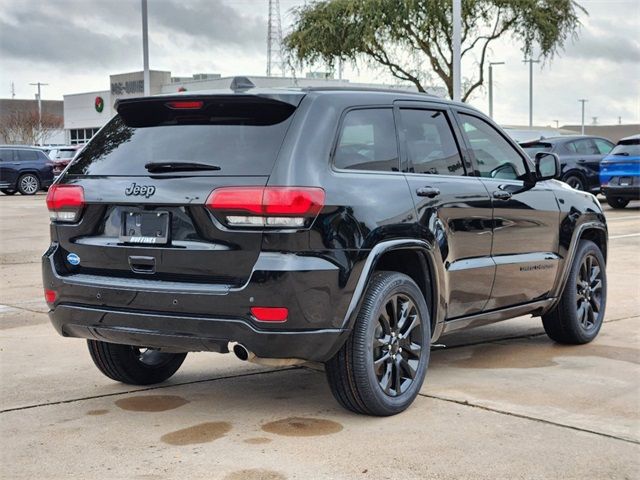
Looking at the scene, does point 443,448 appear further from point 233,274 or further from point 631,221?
point 631,221

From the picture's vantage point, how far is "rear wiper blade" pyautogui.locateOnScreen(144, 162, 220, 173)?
519cm

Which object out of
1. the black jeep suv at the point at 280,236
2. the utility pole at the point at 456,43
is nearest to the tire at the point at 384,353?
the black jeep suv at the point at 280,236

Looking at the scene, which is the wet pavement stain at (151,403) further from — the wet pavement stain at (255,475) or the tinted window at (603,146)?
the tinted window at (603,146)

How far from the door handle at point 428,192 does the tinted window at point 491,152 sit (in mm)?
736

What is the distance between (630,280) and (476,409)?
6039mm

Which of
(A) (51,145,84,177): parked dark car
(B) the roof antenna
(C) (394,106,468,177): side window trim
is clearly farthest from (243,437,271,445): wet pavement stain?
(A) (51,145,84,177): parked dark car

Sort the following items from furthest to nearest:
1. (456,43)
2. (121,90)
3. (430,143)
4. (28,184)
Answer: (121,90), (28,184), (456,43), (430,143)

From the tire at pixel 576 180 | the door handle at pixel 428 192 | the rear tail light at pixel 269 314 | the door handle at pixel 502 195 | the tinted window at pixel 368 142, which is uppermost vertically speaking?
the tinted window at pixel 368 142

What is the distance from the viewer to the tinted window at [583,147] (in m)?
24.2

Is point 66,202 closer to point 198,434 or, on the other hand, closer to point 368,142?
point 198,434

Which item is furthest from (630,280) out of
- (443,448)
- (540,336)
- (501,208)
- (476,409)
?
(443,448)

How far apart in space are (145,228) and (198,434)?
1.08m

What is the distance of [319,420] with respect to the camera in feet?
17.8

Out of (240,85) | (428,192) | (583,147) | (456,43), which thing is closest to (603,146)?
(583,147)
